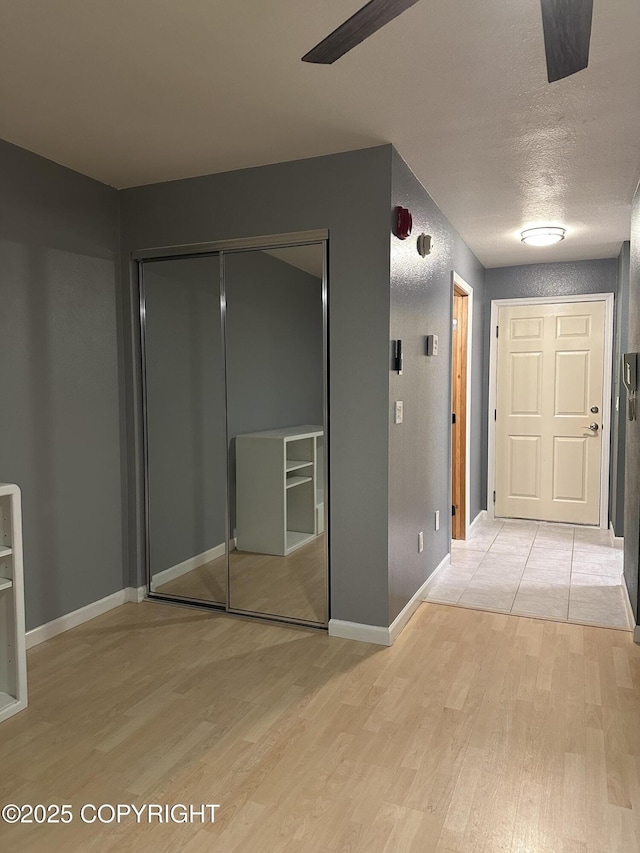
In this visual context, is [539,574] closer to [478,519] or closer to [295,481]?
[478,519]

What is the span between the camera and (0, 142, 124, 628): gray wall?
2.97 meters

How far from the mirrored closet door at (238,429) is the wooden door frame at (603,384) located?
3126mm

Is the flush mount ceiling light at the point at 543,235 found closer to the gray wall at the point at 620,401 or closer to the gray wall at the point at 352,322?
the gray wall at the point at 620,401

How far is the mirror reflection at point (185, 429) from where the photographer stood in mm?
3506

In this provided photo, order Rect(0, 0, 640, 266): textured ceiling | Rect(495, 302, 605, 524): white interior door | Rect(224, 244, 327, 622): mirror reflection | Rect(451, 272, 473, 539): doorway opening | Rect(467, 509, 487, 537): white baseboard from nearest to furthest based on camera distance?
Rect(0, 0, 640, 266): textured ceiling < Rect(224, 244, 327, 622): mirror reflection < Rect(451, 272, 473, 539): doorway opening < Rect(467, 509, 487, 537): white baseboard < Rect(495, 302, 605, 524): white interior door

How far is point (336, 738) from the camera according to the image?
2.30 m

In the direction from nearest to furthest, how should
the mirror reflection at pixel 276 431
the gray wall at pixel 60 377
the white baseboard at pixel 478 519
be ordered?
1. the gray wall at pixel 60 377
2. the mirror reflection at pixel 276 431
3. the white baseboard at pixel 478 519

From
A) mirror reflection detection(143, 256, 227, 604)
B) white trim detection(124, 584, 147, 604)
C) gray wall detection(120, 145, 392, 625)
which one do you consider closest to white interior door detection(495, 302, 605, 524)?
gray wall detection(120, 145, 392, 625)

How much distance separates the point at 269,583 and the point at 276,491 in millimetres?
515

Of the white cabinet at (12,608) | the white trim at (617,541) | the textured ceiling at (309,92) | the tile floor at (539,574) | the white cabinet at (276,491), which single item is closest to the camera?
the textured ceiling at (309,92)

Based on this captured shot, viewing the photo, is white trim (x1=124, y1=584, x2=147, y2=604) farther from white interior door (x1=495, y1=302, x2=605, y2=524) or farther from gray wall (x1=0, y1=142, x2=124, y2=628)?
white interior door (x1=495, y1=302, x2=605, y2=524)

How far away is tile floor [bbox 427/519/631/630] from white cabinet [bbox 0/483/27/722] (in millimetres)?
2300

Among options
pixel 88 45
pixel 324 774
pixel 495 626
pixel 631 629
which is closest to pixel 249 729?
pixel 324 774


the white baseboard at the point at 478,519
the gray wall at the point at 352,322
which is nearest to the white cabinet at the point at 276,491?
the gray wall at the point at 352,322
